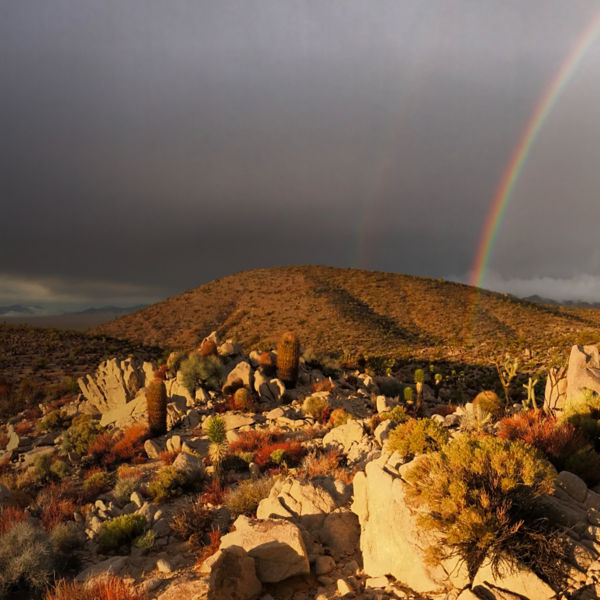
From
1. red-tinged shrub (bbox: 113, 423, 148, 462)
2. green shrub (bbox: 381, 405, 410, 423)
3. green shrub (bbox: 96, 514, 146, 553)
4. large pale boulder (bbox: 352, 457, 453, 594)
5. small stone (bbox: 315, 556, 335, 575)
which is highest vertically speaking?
large pale boulder (bbox: 352, 457, 453, 594)

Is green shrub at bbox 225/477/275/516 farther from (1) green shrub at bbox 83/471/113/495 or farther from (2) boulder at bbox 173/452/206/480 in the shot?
(1) green shrub at bbox 83/471/113/495

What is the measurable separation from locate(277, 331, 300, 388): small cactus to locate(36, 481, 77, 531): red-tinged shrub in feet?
38.5

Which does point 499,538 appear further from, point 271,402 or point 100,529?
point 271,402

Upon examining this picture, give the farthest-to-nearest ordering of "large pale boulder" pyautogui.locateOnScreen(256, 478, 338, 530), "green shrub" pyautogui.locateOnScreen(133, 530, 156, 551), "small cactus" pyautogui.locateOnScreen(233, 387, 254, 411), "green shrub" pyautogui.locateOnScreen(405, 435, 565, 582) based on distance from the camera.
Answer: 1. "small cactus" pyautogui.locateOnScreen(233, 387, 254, 411)
2. "green shrub" pyautogui.locateOnScreen(133, 530, 156, 551)
3. "large pale boulder" pyautogui.locateOnScreen(256, 478, 338, 530)
4. "green shrub" pyautogui.locateOnScreen(405, 435, 565, 582)

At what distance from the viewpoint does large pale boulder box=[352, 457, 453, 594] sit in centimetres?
559

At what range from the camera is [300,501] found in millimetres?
8352

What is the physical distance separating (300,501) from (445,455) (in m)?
3.53

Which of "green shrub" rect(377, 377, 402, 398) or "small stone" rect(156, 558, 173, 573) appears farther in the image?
"green shrub" rect(377, 377, 402, 398)

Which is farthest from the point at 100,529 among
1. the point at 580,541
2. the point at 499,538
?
the point at 580,541

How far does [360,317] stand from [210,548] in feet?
200

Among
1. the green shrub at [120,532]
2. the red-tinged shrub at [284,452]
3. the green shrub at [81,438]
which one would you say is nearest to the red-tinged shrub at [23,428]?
the green shrub at [81,438]

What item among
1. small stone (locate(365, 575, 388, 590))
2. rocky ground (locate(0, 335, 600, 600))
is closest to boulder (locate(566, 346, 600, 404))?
rocky ground (locate(0, 335, 600, 600))

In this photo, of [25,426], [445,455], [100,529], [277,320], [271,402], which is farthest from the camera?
[277,320]

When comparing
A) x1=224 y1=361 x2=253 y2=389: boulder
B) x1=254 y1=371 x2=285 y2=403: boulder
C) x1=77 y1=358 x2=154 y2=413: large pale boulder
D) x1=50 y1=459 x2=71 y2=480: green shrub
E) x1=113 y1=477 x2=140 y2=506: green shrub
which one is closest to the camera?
x1=113 y1=477 x2=140 y2=506: green shrub
